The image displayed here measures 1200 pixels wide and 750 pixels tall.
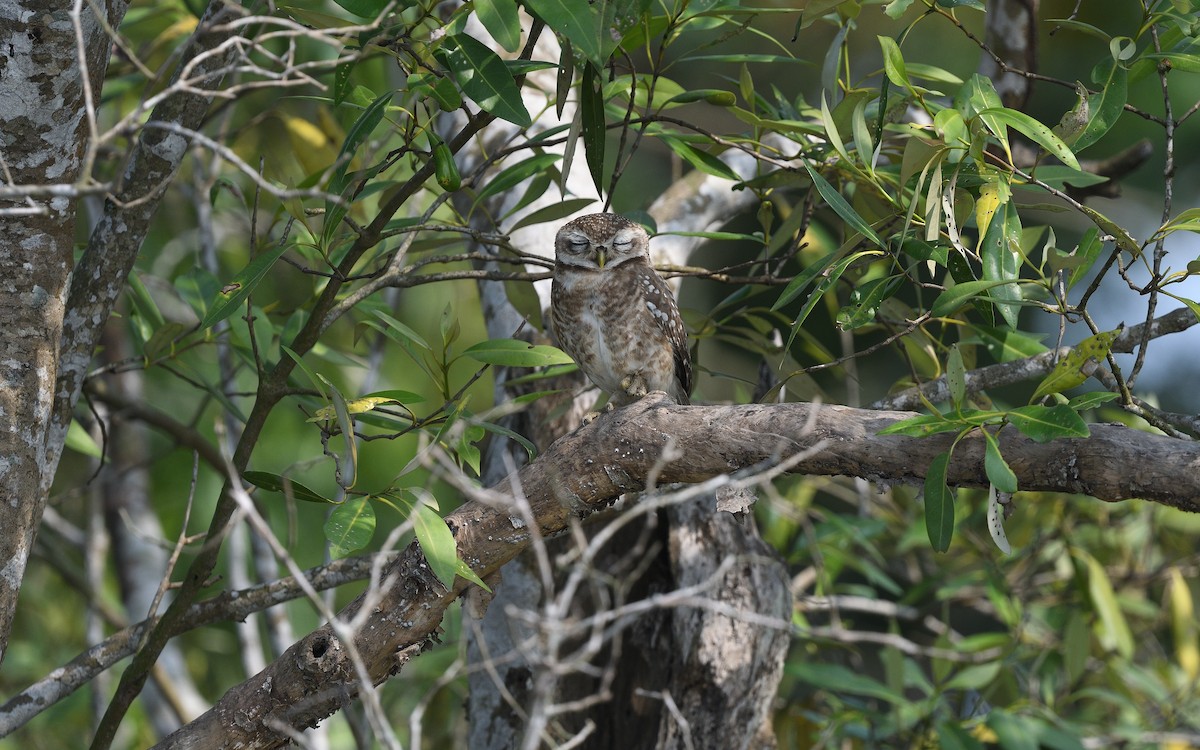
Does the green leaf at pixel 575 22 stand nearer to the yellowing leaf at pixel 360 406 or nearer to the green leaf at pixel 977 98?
the green leaf at pixel 977 98

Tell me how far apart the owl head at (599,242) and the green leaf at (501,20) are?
1.33 metres

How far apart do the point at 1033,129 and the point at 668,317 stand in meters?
1.53

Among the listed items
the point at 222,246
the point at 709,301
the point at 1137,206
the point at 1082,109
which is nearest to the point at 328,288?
the point at 1082,109

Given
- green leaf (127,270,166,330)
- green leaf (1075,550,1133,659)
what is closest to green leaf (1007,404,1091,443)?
green leaf (127,270,166,330)

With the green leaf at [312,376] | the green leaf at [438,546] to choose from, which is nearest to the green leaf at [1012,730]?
the green leaf at [438,546]

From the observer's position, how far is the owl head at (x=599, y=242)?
137 inches

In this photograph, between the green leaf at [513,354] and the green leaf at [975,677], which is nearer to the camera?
the green leaf at [513,354]

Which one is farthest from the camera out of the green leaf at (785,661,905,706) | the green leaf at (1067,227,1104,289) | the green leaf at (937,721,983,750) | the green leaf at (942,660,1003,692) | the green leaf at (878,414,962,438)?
the green leaf at (942,660,1003,692)

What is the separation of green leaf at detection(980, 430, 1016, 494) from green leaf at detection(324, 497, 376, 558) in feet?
3.69

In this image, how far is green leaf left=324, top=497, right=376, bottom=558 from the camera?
203 cm

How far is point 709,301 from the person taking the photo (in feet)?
28.7

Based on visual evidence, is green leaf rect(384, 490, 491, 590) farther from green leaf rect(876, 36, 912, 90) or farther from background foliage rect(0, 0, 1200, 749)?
green leaf rect(876, 36, 912, 90)

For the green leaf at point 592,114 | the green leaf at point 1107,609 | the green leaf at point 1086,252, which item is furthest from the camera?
the green leaf at point 1107,609

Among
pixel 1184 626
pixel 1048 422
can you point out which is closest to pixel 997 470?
pixel 1048 422
